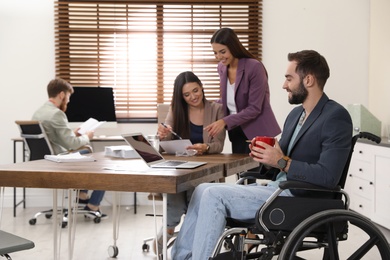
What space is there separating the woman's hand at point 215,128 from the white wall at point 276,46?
241 cm

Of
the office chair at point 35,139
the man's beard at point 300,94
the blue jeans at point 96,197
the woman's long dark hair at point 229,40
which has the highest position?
the woman's long dark hair at point 229,40

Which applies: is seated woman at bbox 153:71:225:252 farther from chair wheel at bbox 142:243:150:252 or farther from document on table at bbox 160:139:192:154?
chair wheel at bbox 142:243:150:252

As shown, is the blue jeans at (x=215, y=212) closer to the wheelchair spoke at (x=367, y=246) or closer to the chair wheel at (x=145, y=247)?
the wheelchair spoke at (x=367, y=246)

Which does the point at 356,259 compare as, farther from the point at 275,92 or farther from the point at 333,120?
the point at 275,92

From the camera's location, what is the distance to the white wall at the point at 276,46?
5.86 m

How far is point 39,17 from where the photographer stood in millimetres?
5875

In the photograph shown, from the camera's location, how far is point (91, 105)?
18.0 ft

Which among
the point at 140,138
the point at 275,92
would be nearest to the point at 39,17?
the point at 275,92

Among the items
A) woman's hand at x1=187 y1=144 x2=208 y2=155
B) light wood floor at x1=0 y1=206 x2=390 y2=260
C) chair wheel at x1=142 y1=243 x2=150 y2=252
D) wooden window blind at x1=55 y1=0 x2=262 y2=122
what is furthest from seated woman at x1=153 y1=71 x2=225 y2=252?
wooden window blind at x1=55 y1=0 x2=262 y2=122

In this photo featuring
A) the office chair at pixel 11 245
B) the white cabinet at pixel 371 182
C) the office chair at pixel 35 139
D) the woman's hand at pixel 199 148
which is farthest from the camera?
the office chair at pixel 35 139

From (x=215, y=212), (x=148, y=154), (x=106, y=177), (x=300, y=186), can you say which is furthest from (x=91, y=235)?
(x=300, y=186)

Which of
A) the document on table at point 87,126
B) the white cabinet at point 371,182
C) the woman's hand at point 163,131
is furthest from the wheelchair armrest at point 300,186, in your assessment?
the document on table at point 87,126

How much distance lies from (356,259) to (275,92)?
3.64 m

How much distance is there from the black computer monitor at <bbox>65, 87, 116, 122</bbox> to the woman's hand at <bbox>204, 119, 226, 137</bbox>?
2098 millimetres
